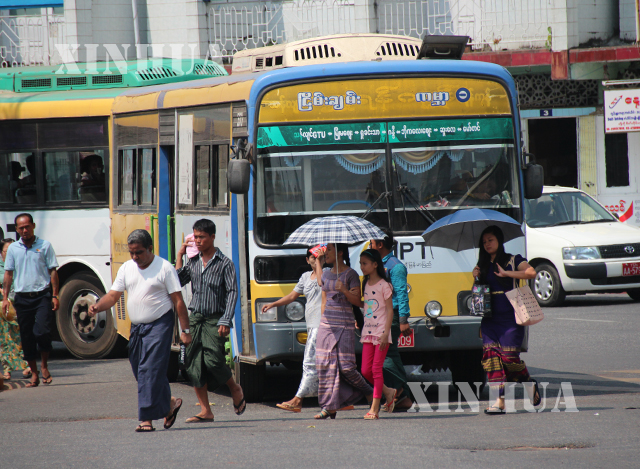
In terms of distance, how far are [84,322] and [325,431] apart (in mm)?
6113

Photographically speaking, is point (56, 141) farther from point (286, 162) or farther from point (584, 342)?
point (584, 342)

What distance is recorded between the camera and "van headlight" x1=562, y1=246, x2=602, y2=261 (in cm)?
1580

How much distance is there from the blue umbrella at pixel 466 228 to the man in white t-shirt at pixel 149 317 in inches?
85.9

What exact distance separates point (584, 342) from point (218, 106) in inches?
231

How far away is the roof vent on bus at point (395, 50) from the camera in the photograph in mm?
9891

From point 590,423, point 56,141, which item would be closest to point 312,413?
point 590,423

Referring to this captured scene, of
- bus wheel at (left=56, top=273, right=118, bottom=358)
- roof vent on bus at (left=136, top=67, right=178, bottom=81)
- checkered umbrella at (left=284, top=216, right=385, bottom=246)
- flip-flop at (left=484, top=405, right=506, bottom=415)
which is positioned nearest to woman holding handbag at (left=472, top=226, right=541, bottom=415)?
flip-flop at (left=484, top=405, right=506, bottom=415)

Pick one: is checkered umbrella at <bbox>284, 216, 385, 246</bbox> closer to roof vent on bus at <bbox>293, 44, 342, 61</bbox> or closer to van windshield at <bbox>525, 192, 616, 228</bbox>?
roof vent on bus at <bbox>293, 44, 342, 61</bbox>

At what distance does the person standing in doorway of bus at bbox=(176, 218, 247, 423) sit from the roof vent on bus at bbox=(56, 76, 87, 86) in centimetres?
617

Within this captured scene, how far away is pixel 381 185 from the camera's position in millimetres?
8570

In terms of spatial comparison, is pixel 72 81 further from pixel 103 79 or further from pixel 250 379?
pixel 250 379

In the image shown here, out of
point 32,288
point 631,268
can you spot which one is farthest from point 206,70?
point 631,268

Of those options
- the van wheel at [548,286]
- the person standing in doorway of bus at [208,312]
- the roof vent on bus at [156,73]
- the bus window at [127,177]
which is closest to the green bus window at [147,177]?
the bus window at [127,177]

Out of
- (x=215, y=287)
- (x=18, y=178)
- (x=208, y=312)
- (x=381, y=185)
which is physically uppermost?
(x=18, y=178)
